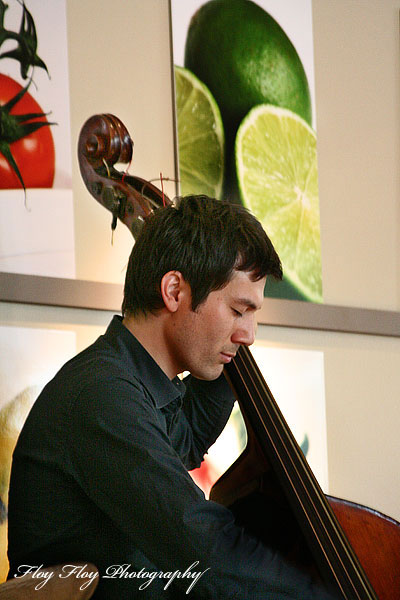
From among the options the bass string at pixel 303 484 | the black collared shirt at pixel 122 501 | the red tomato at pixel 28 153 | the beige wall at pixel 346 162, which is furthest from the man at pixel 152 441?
the beige wall at pixel 346 162

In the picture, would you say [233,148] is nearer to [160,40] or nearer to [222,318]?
[160,40]

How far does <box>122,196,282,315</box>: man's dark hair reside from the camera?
4.12 feet

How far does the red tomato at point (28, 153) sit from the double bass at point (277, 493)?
15cm

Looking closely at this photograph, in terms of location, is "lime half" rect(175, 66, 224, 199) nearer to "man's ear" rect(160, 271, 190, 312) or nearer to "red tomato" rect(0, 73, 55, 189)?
"red tomato" rect(0, 73, 55, 189)

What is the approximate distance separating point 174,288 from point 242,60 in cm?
106

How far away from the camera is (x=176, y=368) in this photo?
1.30 meters

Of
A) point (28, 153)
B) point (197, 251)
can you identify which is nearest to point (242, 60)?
point (28, 153)

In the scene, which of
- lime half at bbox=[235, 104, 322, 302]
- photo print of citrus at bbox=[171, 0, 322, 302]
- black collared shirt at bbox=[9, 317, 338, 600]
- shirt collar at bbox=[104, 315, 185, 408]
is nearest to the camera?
black collared shirt at bbox=[9, 317, 338, 600]

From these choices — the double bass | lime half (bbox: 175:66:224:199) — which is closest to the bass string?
the double bass

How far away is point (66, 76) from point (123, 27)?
24 cm

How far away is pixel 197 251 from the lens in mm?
1266

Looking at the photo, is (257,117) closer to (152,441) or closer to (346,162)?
(346,162)

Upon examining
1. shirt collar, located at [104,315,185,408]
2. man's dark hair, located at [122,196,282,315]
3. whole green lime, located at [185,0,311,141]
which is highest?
whole green lime, located at [185,0,311,141]

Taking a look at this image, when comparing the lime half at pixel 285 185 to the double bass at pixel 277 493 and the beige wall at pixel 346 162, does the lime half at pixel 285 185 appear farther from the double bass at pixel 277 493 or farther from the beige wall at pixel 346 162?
the double bass at pixel 277 493
